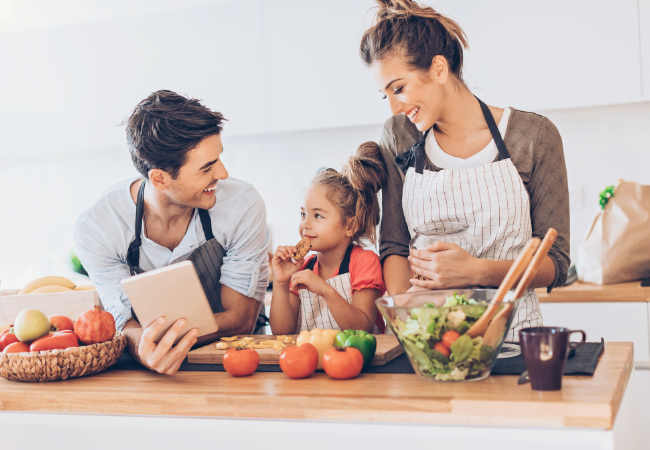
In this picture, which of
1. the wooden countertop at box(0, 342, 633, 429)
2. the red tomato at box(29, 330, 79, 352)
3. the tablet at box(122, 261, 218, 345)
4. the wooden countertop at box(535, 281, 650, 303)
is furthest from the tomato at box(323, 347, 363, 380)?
the wooden countertop at box(535, 281, 650, 303)

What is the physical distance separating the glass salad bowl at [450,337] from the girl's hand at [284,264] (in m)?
0.66

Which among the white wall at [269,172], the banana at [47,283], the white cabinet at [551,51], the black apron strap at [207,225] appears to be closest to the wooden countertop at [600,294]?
the white wall at [269,172]

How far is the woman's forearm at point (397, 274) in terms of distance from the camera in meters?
1.60

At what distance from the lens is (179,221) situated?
5.51 ft

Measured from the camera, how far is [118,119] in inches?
124

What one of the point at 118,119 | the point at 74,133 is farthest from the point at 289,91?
the point at 74,133

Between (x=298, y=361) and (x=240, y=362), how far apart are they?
12 cm

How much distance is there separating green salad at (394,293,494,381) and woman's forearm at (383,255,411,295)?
623 mm

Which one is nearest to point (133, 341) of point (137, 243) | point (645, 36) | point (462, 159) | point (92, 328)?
point (92, 328)

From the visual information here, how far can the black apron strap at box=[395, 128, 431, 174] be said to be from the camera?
1.56m

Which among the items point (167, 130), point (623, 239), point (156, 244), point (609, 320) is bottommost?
point (609, 320)

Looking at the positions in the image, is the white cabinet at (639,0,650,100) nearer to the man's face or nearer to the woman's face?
the woman's face

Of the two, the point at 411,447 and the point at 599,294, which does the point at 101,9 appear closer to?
the point at 599,294

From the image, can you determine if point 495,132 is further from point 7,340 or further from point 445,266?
point 7,340
